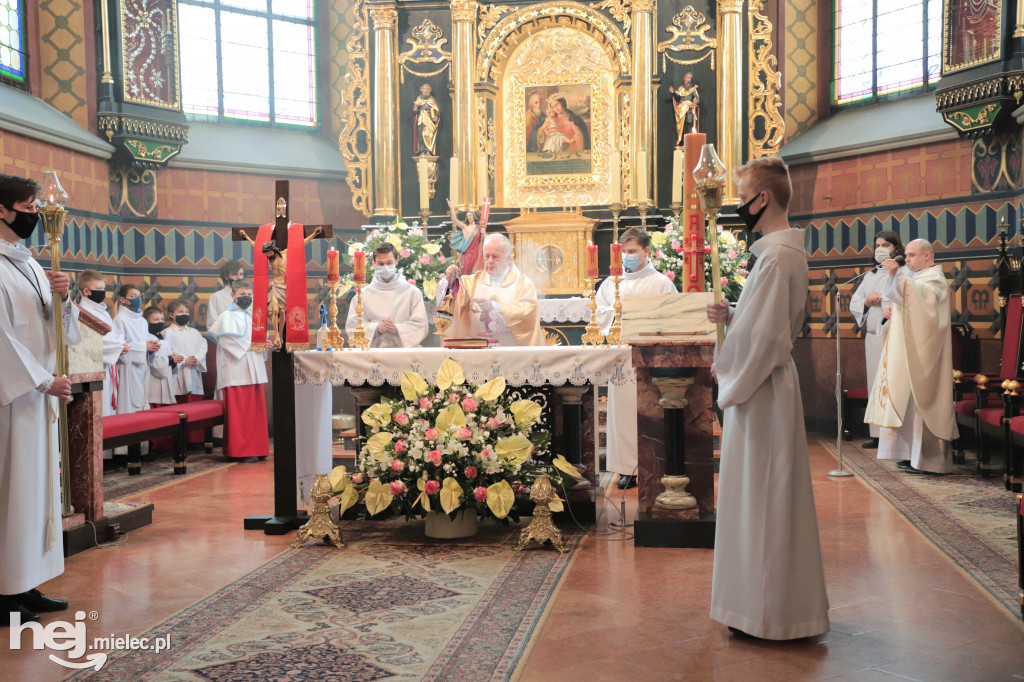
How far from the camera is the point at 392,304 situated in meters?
7.98

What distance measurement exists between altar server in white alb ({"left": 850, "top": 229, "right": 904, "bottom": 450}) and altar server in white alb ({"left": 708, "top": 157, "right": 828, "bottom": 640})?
5.75 metres

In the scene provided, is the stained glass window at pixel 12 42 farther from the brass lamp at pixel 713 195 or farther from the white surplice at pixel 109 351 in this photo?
the brass lamp at pixel 713 195

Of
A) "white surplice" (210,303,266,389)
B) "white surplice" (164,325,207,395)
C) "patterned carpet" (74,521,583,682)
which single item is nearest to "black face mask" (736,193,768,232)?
"patterned carpet" (74,521,583,682)

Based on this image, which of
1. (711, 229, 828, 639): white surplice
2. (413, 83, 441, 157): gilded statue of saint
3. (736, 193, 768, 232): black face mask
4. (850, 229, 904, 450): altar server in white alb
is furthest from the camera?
(413, 83, 441, 157): gilded statue of saint

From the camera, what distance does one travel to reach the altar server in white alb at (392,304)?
7.82 metres

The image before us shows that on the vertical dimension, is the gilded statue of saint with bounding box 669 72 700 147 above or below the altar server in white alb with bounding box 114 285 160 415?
above

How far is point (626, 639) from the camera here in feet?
12.7

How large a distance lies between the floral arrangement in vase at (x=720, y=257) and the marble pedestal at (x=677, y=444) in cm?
364

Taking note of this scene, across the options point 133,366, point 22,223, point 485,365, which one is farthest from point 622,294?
point 133,366

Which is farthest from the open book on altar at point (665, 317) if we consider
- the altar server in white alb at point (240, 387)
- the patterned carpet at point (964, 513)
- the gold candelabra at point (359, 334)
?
the altar server in white alb at point (240, 387)

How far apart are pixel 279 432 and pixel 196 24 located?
8154mm

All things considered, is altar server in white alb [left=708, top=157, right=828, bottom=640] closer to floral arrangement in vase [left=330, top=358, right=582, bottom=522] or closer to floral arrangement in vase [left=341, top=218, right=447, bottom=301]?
floral arrangement in vase [left=330, top=358, right=582, bottom=522]

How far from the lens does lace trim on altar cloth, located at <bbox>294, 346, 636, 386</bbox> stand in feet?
19.5

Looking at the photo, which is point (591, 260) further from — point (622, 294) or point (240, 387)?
point (240, 387)
